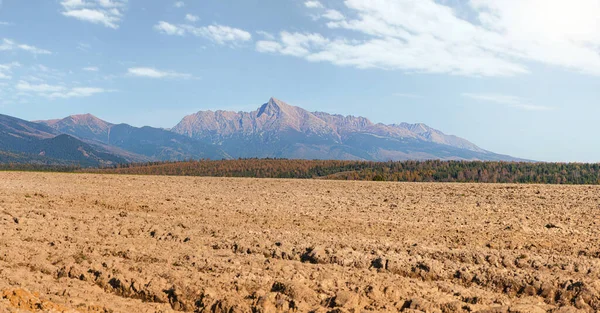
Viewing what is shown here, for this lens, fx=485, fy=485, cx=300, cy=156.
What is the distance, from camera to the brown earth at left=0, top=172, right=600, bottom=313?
30.7ft

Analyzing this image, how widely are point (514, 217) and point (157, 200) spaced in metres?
16.5

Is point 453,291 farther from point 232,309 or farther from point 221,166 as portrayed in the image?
point 221,166

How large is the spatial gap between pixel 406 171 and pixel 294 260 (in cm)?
12469

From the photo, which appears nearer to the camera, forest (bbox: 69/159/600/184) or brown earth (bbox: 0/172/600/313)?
brown earth (bbox: 0/172/600/313)

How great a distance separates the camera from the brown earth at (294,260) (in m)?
9.35

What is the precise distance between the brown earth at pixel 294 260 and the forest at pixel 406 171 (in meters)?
84.2

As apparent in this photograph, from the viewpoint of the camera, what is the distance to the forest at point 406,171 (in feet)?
390

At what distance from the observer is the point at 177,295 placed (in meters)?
9.66

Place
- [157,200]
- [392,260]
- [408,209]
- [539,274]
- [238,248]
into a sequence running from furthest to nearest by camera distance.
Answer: [157,200]
[408,209]
[238,248]
[392,260]
[539,274]

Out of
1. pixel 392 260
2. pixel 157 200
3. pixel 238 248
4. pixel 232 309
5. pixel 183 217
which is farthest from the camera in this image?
pixel 157 200

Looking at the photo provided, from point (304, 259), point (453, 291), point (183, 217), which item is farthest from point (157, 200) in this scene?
point (453, 291)

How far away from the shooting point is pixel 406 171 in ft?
437

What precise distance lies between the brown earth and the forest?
8420 centimetres

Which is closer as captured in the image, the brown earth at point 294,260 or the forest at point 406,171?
the brown earth at point 294,260
